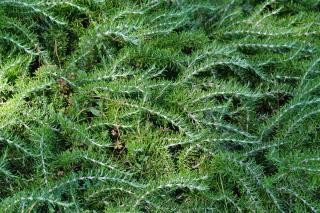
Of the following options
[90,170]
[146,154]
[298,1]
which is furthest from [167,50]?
[298,1]

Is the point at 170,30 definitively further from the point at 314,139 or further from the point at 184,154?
the point at 314,139

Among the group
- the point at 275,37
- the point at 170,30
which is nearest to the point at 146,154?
the point at 170,30

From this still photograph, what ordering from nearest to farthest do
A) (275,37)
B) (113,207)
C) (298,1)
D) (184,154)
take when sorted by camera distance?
(113,207) → (184,154) → (275,37) → (298,1)

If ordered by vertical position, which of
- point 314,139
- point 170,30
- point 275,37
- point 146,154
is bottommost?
point 314,139

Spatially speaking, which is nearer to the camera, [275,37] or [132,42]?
[132,42]

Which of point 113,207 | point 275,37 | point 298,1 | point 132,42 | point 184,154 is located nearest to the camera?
point 113,207

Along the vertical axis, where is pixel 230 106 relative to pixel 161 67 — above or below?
below

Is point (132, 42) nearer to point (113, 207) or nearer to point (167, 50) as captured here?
point (167, 50)
